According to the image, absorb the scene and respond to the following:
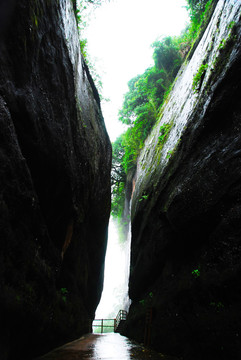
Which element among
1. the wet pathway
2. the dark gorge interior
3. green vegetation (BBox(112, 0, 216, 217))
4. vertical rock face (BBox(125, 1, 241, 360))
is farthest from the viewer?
green vegetation (BBox(112, 0, 216, 217))

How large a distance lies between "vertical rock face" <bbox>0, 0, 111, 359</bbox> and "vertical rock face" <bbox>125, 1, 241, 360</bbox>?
3.14 meters

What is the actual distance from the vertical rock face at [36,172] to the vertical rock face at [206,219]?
3.14 m

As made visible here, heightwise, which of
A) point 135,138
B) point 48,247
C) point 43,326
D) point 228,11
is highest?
point 135,138

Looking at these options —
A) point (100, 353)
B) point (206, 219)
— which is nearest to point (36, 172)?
point (206, 219)

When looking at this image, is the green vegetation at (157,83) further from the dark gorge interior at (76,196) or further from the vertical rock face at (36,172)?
the vertical rock face at (36,172)

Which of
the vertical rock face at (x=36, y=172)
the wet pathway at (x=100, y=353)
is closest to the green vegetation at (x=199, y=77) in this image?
the vertical rock face at (x=36, y=172)

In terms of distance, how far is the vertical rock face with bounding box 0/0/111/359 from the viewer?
3.36 metres

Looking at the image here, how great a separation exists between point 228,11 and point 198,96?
7.45 ft

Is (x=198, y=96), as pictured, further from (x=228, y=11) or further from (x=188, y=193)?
(x=188, y=193)

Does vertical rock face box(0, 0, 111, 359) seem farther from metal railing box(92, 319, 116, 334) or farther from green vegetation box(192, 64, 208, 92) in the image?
metal railing box(92, 319, 116, 334)

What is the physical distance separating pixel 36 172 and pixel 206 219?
4.38 metres

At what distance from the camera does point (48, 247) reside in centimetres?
509

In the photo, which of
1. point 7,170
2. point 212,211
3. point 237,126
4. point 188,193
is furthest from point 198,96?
point 7,170

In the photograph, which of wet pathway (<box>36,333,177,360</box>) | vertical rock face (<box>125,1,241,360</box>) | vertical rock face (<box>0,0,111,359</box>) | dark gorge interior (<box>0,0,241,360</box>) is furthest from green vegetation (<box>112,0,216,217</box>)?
wet pathway (<box>36,333,177,360</box>)
